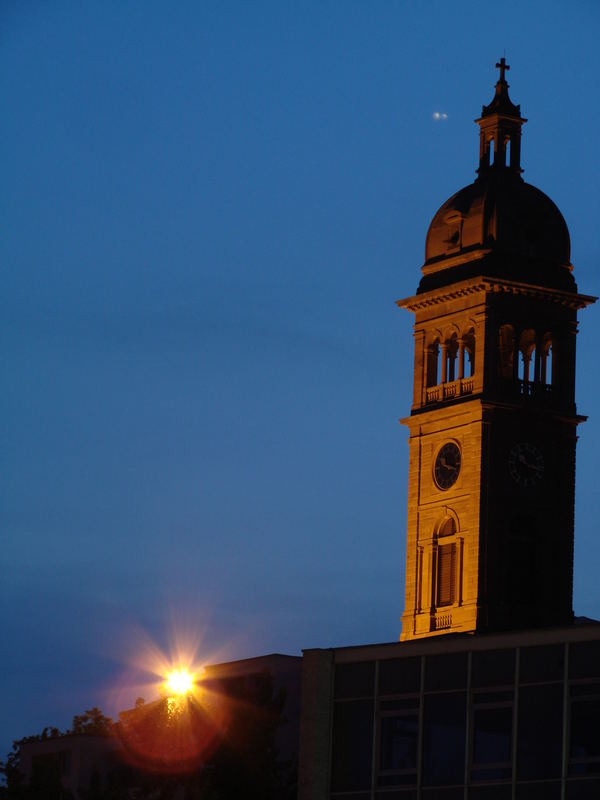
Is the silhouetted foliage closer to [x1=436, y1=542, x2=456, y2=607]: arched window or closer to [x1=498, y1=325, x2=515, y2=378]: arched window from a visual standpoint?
[x1=436, y1=542, x2=456, y2=607]: arched window

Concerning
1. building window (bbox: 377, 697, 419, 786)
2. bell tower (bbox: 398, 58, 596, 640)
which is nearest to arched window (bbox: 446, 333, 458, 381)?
bell tower (bbox: 398, 58, 596, 640)

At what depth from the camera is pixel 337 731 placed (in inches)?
3730

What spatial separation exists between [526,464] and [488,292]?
8010 millimetres

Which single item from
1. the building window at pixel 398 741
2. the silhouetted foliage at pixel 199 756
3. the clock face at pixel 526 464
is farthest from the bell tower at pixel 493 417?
the building window at pixel 398 741

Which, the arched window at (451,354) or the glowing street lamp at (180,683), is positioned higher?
the arched window at (451,354)

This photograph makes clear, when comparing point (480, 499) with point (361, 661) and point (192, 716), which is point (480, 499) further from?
point (361, 661)

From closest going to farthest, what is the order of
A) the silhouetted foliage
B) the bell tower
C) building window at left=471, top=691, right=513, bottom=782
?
building window at left=471, top=691, right=513, bottom=782 < the silhouetted foliage < the bell tower

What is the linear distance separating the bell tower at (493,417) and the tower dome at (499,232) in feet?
0.15

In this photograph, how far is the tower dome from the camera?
490 feet

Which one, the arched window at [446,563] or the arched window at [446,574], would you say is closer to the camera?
the arched window at [446,574]

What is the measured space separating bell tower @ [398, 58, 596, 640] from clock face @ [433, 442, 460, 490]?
0.09 m

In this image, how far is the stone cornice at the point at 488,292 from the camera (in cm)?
14862

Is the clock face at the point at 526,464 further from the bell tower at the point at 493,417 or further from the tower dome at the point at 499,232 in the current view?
the tower dome at the point at 499,232

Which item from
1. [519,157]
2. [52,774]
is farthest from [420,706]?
[519,157]
